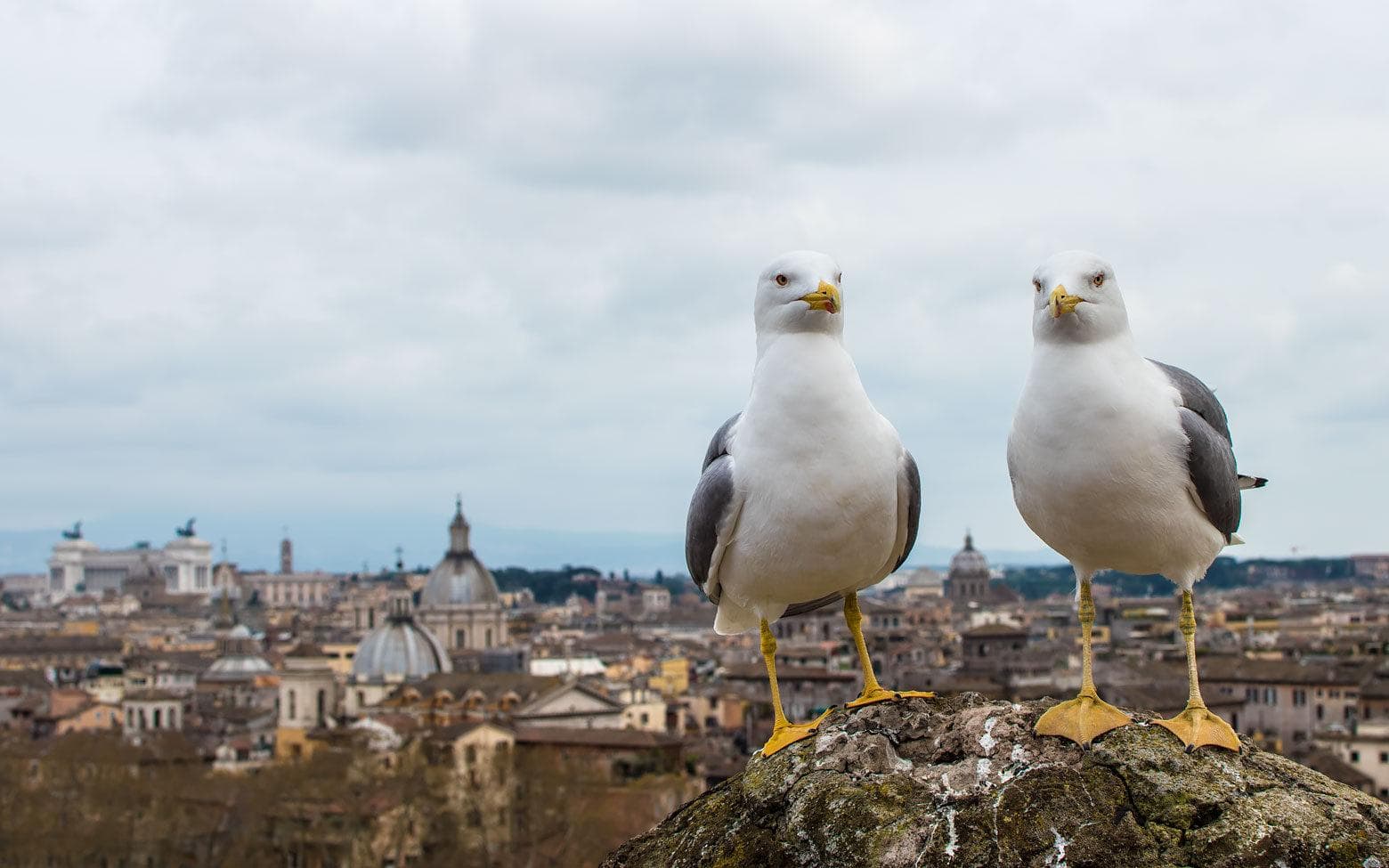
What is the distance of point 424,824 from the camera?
1971 inches

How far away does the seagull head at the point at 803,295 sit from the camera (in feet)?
23.1

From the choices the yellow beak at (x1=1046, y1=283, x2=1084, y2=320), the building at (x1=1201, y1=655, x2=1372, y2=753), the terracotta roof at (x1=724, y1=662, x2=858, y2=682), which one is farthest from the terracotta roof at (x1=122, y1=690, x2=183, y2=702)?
the yellow beak at (x1=1046, y1=283, x2=1084, y2=320)

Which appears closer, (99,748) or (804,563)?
(804,563)

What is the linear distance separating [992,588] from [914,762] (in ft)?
575

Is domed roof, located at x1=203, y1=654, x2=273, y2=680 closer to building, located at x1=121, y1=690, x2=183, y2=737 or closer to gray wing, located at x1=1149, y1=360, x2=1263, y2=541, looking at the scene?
building, located at x1=121, y1=690, x2=183, y2=737

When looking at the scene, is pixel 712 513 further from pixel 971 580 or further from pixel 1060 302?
pixel 971 580

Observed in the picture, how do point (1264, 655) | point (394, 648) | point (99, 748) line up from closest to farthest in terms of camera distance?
point (99, 748) → point (1264, 655) → point (394, 648)

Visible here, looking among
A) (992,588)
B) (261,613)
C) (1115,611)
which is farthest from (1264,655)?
(261,613)

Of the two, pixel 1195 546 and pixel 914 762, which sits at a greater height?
pixel 1195 546

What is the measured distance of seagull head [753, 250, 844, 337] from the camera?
703 centimetres

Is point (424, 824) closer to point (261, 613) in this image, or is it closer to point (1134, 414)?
point (1134, 414)

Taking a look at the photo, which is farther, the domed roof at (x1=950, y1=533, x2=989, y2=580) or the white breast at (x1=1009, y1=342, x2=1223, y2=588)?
the domed roof at (x1=950, y1=533, x2=989, y2=580)

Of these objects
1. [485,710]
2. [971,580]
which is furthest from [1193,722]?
[971,580]

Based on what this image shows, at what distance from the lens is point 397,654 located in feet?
305
